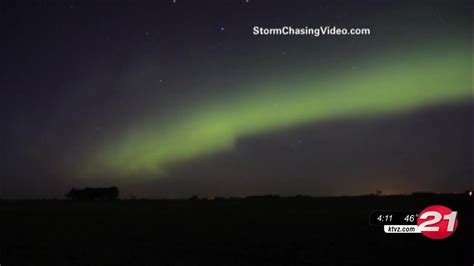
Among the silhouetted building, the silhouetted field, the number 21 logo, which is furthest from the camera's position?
the silhouetted building

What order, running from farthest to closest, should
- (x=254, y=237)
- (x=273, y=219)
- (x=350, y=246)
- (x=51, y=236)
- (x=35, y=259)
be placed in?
(x=273, y=219) < (x=51, y=236) < (x=254, y=237) < (x=350, y=246) < (x=35, y=259)

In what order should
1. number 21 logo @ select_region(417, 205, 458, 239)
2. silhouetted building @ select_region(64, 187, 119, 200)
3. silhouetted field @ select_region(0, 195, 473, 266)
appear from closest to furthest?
silhouetted field @ select_region(0, 195, 473, 266) → number 21 logo @ select_region(417, 205, 458, 239) → silhouetted building @ select_region(64, 187, 119, 200)

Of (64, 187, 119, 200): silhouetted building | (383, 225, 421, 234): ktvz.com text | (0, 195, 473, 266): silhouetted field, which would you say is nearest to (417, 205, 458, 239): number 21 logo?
(383, 225, 421, 234): ktvz.com text

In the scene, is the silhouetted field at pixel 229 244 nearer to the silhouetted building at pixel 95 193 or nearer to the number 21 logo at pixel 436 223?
the number 21 logo at pixel 436 223

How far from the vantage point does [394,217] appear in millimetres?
21938

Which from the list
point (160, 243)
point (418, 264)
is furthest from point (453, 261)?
point (160, 243)

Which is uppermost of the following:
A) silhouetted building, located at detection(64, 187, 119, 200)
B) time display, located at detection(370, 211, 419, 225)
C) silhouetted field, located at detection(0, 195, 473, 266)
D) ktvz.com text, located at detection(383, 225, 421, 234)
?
silhouetted building, located at detection(64, 187, 119, 200)

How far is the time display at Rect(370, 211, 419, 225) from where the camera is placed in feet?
69.5

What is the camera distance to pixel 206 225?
2850 centimetres

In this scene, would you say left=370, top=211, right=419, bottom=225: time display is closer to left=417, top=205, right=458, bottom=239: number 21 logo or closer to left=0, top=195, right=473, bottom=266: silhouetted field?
left=417, top=205, right=458, bottom=239: number 21 logo

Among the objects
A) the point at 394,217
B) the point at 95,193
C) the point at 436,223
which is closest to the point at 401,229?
the point at 394,217

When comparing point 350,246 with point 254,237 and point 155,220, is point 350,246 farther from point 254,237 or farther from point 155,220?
point 155,220

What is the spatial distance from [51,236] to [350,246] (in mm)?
14687

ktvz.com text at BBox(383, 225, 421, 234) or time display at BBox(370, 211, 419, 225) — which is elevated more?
time display at BBox(370, 211, 419, 225)
